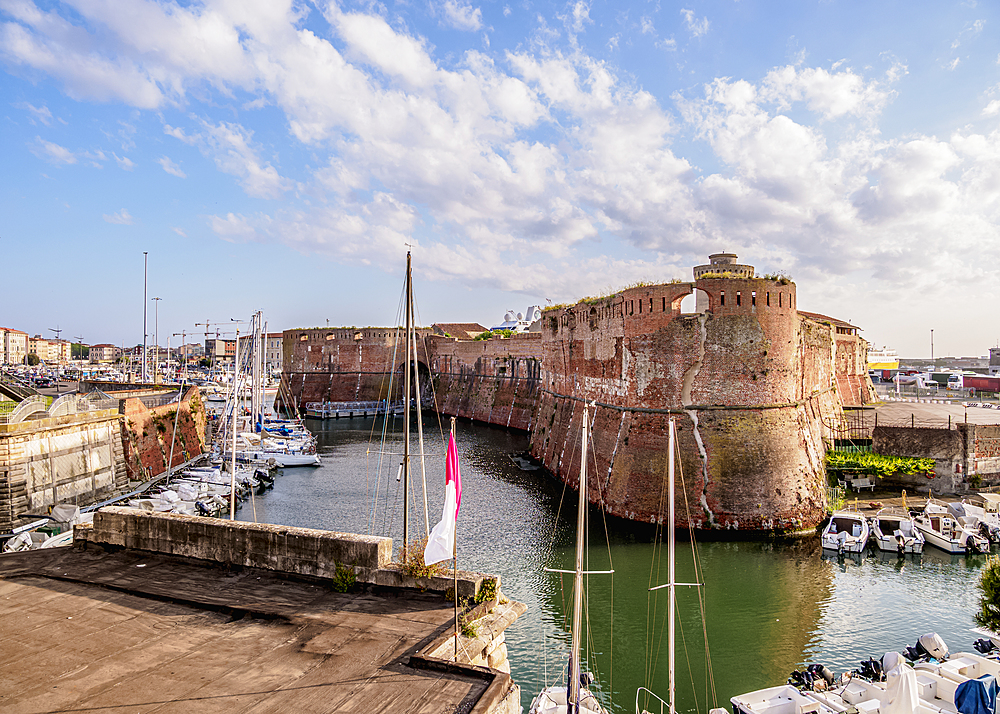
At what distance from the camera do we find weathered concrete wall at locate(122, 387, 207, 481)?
1096 inches

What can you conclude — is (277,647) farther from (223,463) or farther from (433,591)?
(223,463)

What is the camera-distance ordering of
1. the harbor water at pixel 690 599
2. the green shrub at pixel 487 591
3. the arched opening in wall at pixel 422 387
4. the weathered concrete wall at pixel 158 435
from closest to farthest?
the green shrub at pixel 487 591, the harbor water at pixel 690 599, the weathered concrete wall at pixel 158 435, the arched opening in wall at pixel 422 387

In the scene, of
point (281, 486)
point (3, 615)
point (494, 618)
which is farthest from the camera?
point (281, 486)

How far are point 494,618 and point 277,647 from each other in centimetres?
242

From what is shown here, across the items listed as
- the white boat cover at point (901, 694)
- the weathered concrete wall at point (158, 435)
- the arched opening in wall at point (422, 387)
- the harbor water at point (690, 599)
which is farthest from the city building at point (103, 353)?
the white boat cover at point (901, 694)

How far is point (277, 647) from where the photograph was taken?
6.24m

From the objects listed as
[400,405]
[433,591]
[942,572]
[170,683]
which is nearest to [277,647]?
[170,683]

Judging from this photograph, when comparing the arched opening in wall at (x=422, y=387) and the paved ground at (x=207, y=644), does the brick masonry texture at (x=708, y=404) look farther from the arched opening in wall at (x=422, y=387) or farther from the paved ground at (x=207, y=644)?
the arched opening in wall at (x=422, y=387)

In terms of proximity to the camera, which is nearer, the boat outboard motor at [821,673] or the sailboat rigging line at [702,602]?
the boat outboard motor at [821,673]

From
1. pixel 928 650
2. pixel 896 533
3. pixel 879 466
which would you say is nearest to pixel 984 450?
pixel 879 466

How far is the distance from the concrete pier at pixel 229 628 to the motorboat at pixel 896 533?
19174 millimetres

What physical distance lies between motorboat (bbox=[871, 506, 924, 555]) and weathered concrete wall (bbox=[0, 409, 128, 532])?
29737 mm

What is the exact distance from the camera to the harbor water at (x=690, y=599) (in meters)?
12.8

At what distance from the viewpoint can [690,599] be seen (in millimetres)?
16000
